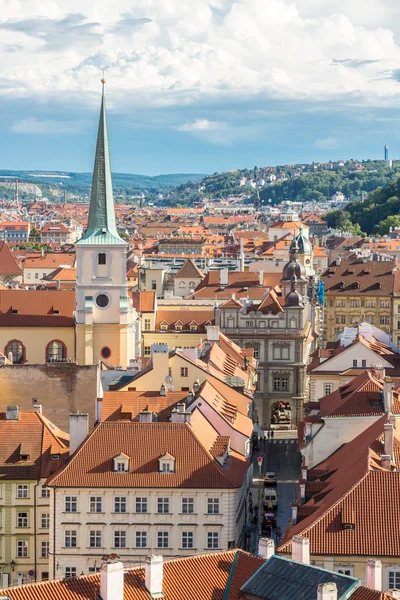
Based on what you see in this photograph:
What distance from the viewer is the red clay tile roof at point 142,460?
193 ft

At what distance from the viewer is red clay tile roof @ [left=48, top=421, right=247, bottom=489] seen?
5897cm

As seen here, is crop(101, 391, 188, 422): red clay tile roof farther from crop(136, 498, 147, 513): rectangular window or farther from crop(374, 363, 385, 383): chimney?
crop(136, 498, 147, 513): rectangular window

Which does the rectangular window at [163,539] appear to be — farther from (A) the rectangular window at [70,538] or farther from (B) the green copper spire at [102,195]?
(B) the green copper spire at [102,195]

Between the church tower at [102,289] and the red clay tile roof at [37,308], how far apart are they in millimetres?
1552

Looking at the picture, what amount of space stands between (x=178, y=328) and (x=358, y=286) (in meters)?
27.3

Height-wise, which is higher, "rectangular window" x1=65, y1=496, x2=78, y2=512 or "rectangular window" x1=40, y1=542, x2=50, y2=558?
"rectangular window" x1=65, y1=496, x2=78, y2=512

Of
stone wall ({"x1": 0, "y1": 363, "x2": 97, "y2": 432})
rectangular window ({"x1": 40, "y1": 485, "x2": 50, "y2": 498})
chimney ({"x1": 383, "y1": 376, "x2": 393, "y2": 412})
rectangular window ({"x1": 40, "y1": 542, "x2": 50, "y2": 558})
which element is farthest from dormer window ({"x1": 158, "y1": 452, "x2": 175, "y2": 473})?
stone wall ({"x1": 0, "y1": 363, "x2": 97, "y2": 432})

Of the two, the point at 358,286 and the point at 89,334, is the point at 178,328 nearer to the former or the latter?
the point at 89,334

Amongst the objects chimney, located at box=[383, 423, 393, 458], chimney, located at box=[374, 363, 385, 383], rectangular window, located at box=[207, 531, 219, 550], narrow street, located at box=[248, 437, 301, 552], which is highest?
chimney, located at box=[383, 423, 393, 458]

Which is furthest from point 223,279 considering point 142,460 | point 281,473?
point 142,460

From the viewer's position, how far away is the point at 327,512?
48.4 metres

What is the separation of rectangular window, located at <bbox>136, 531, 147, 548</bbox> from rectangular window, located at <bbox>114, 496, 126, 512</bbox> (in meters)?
1.19

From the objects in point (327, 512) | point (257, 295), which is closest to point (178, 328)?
point (257, 295)

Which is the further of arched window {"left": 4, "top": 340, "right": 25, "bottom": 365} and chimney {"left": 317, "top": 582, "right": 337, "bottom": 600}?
arched window {"left": 4, "top": 340, "right": 25, "bottom": 365}
